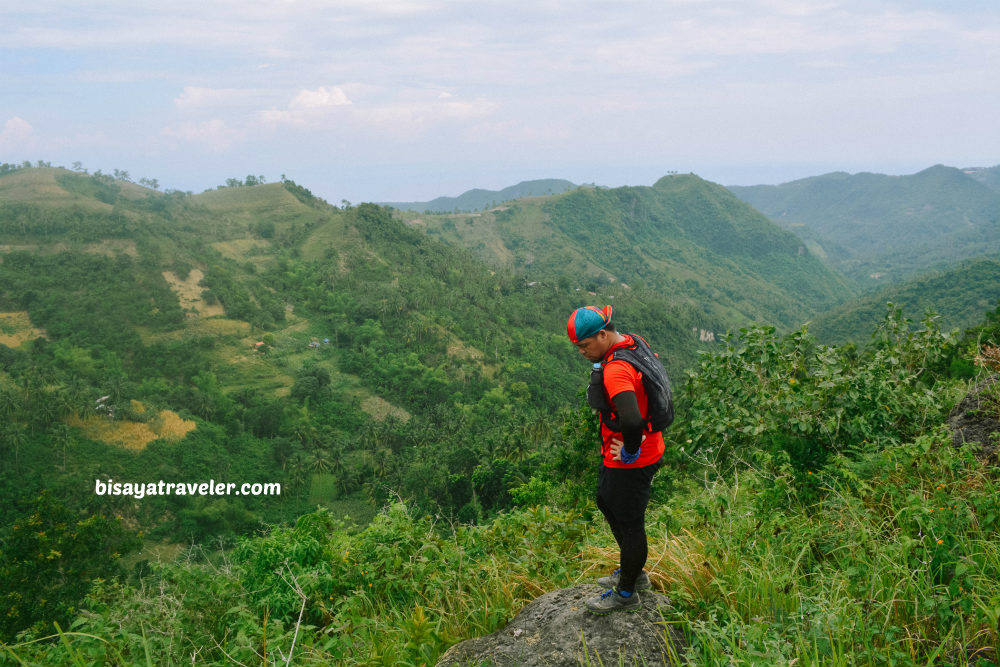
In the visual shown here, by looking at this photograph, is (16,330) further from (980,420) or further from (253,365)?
(980,420)

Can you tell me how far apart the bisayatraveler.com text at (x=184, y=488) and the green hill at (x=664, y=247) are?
69.6 metres

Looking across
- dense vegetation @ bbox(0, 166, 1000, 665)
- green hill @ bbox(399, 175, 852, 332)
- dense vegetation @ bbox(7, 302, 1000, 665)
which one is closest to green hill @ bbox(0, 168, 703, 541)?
dense vegetation @ bbox(0, 166, 1000, 665)

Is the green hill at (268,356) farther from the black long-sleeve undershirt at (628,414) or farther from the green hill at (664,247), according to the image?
the green hill at (664,247)

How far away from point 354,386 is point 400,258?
28983 millimetres

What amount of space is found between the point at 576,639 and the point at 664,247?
151m

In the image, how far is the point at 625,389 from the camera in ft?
7.88

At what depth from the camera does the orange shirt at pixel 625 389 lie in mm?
2459

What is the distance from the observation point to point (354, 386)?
50094 millimetres

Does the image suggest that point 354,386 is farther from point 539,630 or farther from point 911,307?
point 911,307

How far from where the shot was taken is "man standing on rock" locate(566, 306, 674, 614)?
2516mm

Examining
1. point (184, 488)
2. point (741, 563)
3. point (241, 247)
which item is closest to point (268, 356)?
point (184, 488)

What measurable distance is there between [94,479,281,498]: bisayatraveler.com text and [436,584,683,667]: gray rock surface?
34.1 metres

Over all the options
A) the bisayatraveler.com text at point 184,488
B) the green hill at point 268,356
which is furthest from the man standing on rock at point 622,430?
the bisayatraveler.com text at point 184,488

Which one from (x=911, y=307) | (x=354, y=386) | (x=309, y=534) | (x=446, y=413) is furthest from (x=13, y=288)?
(x=911, y=307)
